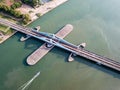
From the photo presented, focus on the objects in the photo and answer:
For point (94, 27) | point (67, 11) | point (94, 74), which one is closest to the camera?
point (94, 74)

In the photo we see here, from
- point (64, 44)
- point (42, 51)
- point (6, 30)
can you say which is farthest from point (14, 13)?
point (64, 44)

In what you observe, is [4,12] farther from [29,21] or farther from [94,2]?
[94,2]

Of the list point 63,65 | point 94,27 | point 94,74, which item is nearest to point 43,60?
point 63,65

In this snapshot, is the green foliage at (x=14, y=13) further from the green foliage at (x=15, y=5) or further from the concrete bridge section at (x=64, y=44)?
the concrete bridge section at (x=64, y=44)

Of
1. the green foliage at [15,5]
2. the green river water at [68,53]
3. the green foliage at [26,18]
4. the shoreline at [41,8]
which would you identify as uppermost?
the green foliage at [15,5]

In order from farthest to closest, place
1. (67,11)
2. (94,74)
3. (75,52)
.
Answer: (67,11)
(75,52)
(94,74)

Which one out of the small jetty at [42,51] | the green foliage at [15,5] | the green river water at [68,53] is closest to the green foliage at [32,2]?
the green foliage at [15,5]

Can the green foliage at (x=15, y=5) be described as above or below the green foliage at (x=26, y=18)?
above

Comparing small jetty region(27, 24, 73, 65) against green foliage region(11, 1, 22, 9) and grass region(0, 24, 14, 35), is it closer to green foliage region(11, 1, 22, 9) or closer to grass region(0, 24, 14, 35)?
grass region(0, 24, 14, 35)
